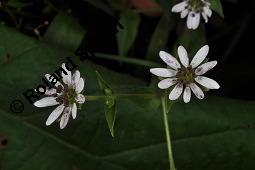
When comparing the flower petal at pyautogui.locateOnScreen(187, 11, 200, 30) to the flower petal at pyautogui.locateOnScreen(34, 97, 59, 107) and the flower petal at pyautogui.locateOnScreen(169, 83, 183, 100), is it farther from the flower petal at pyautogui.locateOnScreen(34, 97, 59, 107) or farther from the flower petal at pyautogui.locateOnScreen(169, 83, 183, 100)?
the flower petal at pyautogui.locateOnScreen(34, 97, 59, 107)

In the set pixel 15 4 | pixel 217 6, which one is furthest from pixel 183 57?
pixel 15 4

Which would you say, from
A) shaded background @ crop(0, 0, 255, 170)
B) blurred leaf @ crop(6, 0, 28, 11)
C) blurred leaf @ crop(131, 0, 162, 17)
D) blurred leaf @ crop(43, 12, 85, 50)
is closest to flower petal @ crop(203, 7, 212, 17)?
shaded background @ crop(0, 0, 255, 170)

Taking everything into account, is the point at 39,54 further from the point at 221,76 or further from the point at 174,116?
the point at 221,76

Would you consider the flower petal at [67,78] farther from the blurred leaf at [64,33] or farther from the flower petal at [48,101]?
the blurred leaf at [64,33]

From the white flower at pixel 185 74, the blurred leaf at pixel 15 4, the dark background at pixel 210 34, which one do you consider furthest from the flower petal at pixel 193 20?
the blurred leaf at pixel 15 4

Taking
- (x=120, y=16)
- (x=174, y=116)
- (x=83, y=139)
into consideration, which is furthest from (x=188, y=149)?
(x=120, y=16)

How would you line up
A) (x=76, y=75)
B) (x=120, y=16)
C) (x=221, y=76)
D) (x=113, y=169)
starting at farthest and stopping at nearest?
(x=221, y=76), (x=120, y=16), (x=113, y=169), (x=76, y=75)
